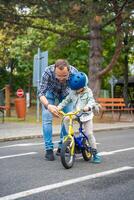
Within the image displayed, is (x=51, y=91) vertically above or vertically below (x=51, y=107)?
above

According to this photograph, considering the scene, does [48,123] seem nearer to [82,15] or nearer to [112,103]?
[82,15]

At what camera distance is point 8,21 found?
926 inches

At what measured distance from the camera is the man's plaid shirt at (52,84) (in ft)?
29.9

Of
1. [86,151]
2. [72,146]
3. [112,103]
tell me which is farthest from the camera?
[112,103]

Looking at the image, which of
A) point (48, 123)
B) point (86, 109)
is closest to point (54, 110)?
point (86, 109)

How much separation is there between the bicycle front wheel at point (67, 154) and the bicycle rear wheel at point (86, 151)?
1.52ft

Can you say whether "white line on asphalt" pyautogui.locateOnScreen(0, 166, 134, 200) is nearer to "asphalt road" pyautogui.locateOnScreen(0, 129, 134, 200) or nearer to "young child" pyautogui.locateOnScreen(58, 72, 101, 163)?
"asphalt road" pyautogui.locateOnScreen(0, 129, 134, 200)

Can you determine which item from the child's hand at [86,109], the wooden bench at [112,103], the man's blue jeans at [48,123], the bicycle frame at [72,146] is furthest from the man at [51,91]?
the wooden bench at [112,103]

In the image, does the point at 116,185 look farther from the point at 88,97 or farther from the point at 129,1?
the point at 129,1

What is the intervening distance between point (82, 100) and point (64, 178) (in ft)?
5.54

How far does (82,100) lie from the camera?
8648 mm

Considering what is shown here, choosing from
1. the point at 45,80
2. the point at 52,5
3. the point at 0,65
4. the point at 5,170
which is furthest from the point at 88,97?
the point at 0,65

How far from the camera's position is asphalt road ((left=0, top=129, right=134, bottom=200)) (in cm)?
630

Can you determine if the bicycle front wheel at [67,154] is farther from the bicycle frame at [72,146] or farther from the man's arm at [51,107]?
the man's arm at [51,107]
